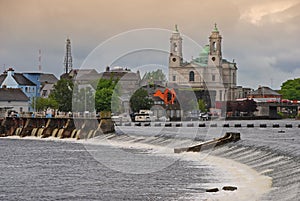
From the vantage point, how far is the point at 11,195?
4225cm

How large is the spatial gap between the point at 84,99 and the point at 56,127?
202ft

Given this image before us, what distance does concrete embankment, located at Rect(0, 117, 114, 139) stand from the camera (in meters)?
114

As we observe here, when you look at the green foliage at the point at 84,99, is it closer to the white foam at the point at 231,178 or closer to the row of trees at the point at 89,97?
the row of trees at the point at 89,97

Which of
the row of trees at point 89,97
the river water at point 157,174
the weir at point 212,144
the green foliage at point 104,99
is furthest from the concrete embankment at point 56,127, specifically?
the green foliage at point 104,99

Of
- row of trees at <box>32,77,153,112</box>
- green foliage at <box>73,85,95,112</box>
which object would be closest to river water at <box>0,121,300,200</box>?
row of trees at <box>32,77,153,112</box>

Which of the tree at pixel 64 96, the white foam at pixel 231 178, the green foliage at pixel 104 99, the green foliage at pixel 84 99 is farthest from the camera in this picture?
the tree at pixel 64 96

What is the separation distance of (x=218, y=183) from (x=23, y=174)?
15.8 metres

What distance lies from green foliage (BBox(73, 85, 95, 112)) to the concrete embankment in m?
48.5

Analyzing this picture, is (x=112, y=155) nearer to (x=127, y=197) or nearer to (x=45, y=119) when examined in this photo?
(x=127, y=197)

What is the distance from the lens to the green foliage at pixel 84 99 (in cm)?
18888

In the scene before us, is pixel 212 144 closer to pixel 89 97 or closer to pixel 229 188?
pixel 229 188

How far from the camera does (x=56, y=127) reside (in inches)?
5034

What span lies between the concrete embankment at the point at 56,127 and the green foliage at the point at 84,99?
48509 millimetres

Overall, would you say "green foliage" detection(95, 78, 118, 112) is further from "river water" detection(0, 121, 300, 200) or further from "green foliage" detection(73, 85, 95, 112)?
"river water" detection(0, 121, 300, 200)
